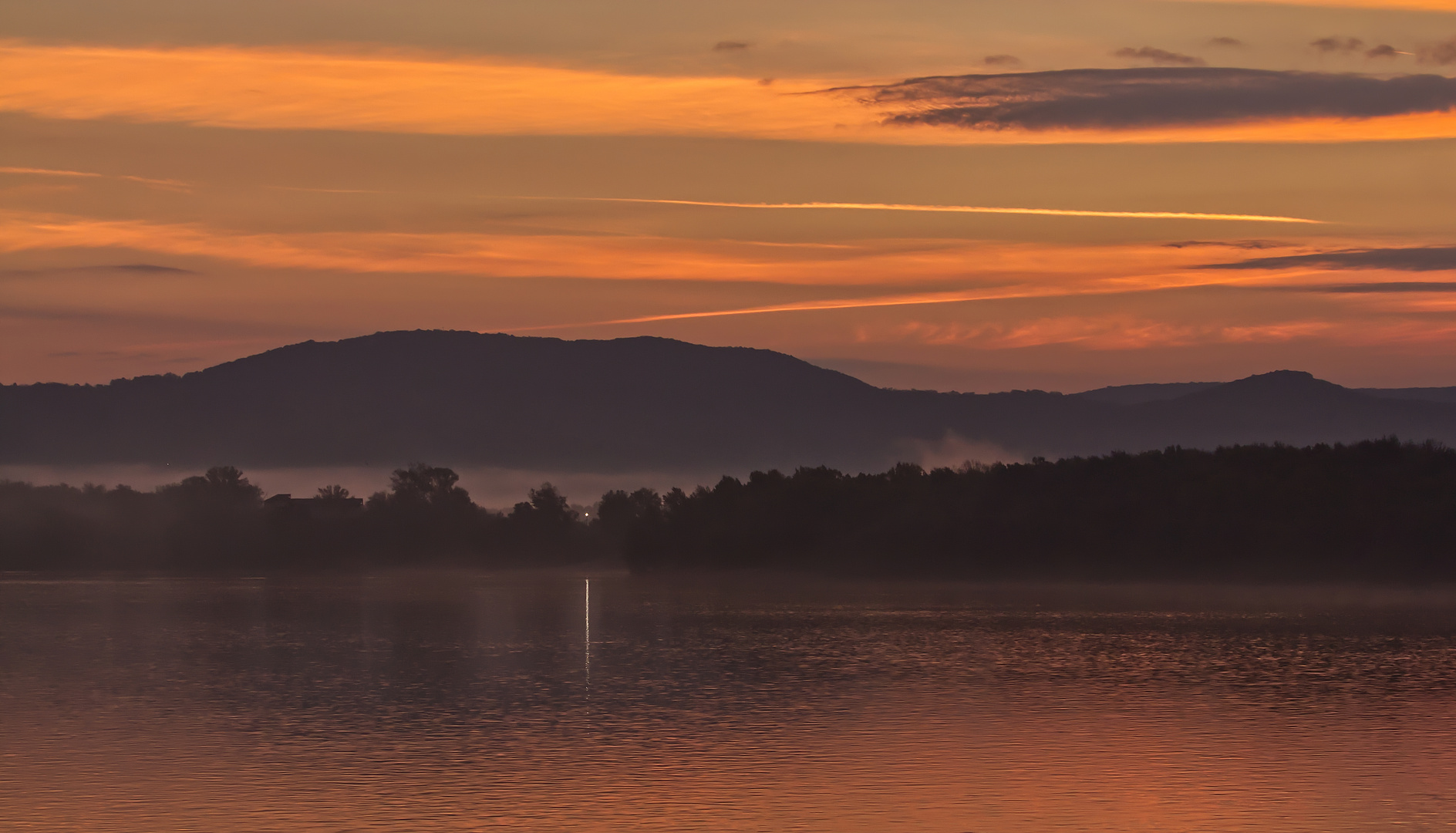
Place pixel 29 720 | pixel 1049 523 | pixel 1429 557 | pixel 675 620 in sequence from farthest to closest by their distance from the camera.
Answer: pixel 1049 523 < pixel 1429 557 < pixel 675 620 < pixel 29 720

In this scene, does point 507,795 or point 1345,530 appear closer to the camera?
point 507,795

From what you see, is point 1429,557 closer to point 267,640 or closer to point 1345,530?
point 1345,530

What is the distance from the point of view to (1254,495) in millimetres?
178250

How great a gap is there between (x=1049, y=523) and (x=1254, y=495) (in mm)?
23154

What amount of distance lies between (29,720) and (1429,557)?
141 metres

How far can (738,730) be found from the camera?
48.2 m

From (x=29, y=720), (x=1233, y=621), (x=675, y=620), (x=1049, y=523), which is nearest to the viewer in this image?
(x=29, y=720)

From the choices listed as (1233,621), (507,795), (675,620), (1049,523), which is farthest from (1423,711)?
(1049,523)

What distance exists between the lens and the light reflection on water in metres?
34.7

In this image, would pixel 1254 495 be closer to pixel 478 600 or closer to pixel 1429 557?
pixel 1429 557

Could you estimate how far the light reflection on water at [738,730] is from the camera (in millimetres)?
34688

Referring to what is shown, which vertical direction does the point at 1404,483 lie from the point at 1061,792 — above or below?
above

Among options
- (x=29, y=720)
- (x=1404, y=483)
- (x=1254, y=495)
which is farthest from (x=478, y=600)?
(x=29, y=720)

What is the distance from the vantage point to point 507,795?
36.6m
